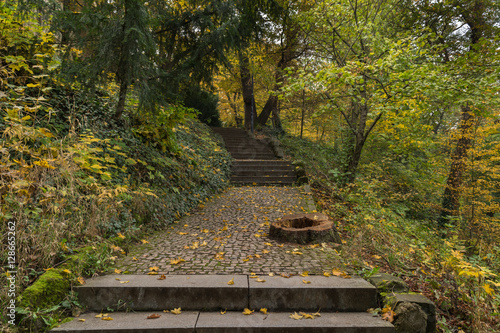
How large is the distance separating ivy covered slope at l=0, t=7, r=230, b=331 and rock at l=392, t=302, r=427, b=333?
3.02m

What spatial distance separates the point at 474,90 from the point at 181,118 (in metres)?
6.42

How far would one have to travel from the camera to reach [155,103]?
475 centimetres

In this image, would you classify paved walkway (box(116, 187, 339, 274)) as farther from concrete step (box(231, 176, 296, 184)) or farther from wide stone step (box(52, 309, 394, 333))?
concrete step (box(231, 176, 296, 184))

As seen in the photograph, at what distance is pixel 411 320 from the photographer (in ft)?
7.18

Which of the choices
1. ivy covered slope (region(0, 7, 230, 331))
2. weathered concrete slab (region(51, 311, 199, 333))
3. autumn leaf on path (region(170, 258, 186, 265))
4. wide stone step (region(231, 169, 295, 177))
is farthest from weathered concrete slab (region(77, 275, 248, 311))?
wide stone step (region(231, 169, 295, 177))

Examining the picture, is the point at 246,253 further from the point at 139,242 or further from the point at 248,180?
the point at 248,180

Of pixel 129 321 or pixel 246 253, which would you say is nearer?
pixel 129 321

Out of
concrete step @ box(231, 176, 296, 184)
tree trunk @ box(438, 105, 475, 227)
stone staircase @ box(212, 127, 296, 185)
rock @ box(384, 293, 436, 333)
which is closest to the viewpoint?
rock @ box(384, 293, 436, 333)

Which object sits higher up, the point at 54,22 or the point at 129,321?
the point at 54,22

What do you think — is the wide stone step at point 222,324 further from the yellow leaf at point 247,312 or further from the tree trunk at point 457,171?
the tree trunk at point 457,171

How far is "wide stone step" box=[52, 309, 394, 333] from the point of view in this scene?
2.13 m

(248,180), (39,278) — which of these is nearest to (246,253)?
(39,278)

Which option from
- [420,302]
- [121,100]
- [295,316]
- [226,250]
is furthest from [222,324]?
[121,100]

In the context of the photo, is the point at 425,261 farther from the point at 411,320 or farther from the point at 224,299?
the point at 224,299
